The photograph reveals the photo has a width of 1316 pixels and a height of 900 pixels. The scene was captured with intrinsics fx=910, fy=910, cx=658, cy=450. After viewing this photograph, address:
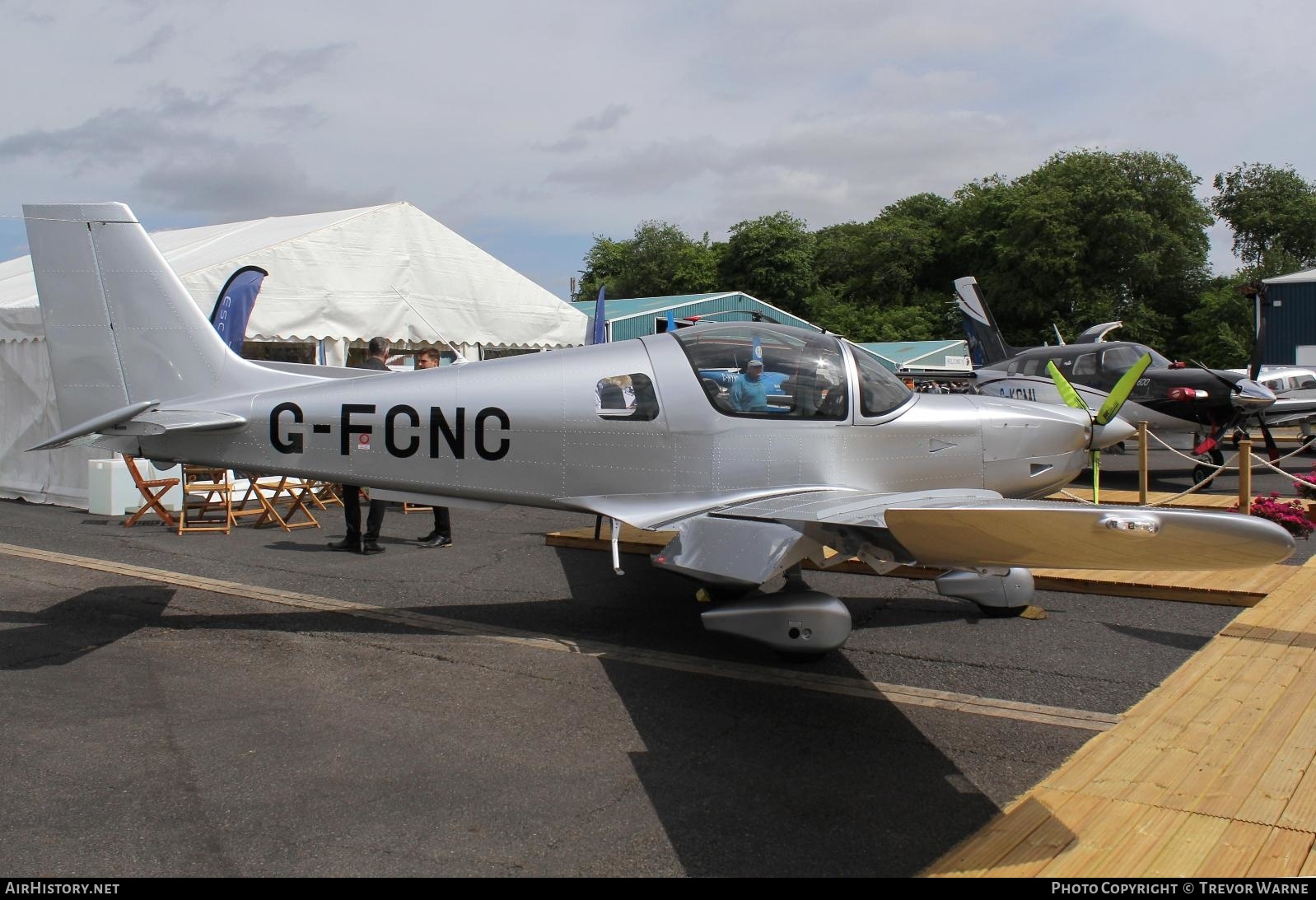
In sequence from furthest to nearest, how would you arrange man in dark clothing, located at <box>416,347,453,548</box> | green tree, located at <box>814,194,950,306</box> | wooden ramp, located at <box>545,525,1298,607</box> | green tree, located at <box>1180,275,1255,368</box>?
green tree, located at <box>814,194,950,306</box>
green tree, located at <box>1180,275,1255,368</box>
man in dark clothing, located at <box>416,347,453,548</box>
wooden ramp, located at <box>545,525,1298,607</box>

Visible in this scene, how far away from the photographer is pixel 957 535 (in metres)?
3.73

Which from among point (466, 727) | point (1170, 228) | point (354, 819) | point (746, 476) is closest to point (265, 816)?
point (354, 819)

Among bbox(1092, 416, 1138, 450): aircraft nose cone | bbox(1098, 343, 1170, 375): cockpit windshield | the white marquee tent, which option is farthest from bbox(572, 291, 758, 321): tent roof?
bbox(1092, 416, 1138, 450): aircraft nose cone

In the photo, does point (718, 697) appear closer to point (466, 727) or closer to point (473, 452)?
point (466, 727)

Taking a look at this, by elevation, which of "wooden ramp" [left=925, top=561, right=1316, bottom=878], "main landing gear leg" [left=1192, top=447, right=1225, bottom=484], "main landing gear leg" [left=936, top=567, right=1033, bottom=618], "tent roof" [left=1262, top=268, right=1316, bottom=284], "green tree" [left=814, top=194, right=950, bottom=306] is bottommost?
"main landing gear leg" [left=1192, top=447, right=1225, bottom=484]

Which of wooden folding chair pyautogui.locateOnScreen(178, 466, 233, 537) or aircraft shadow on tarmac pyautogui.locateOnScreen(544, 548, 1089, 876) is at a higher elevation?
wooden folding chair pyautogui.locateOnScreen(178, 466, 233, 537)

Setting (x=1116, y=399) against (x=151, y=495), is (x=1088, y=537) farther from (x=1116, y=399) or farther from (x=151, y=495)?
(x=151, y=495)

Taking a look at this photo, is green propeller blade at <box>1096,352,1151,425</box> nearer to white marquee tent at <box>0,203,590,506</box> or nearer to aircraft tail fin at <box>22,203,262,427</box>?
aircraft tail fin at <box>22,203,262,427</box>

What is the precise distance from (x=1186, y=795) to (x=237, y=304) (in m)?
11.3

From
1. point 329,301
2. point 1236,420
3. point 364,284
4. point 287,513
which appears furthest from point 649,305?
point 287,513

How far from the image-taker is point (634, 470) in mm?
5762

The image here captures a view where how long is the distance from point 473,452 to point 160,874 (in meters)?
3.16

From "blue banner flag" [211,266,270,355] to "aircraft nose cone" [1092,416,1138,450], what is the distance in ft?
31.4

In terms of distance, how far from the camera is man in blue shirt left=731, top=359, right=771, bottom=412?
225 inches
